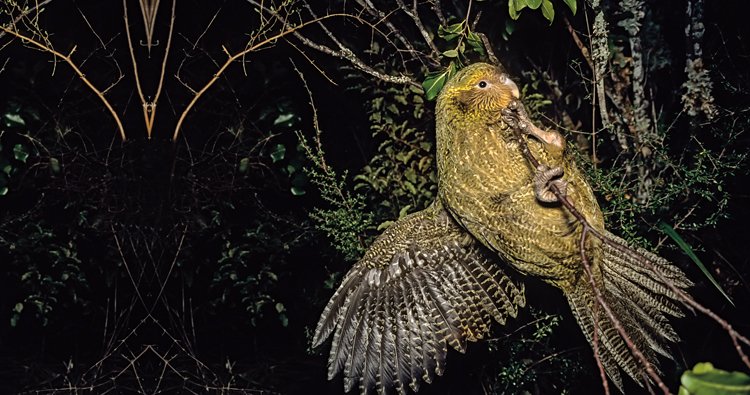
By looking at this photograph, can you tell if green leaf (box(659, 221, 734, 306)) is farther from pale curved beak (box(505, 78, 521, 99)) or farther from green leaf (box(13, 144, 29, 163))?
green leaf (box(13, 144, 29, 163))

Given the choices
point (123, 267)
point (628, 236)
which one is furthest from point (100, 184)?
point (628, 236)

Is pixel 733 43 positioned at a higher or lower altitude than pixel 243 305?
higher

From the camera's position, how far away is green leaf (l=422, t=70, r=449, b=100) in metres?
3.05

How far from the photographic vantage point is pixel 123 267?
331cm

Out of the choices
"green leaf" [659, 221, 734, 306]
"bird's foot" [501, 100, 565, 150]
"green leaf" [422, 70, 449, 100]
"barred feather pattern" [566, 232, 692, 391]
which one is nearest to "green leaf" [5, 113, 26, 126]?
"green leaf" [422, 70, 449, 100]

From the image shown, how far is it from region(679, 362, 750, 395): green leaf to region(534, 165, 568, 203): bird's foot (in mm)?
1254

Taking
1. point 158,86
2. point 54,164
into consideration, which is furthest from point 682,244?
point 54,164

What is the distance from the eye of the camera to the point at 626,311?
9.43 ft

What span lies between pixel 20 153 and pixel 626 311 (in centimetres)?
250

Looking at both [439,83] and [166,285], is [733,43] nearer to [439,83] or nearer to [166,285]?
[439,83]

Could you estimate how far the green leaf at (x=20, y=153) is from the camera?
134 inches

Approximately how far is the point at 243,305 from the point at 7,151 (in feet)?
4.00

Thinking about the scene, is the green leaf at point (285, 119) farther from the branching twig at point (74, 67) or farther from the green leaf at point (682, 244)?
the green leaf at point (682, 244)

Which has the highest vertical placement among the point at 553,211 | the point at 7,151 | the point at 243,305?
the point at 553,211
